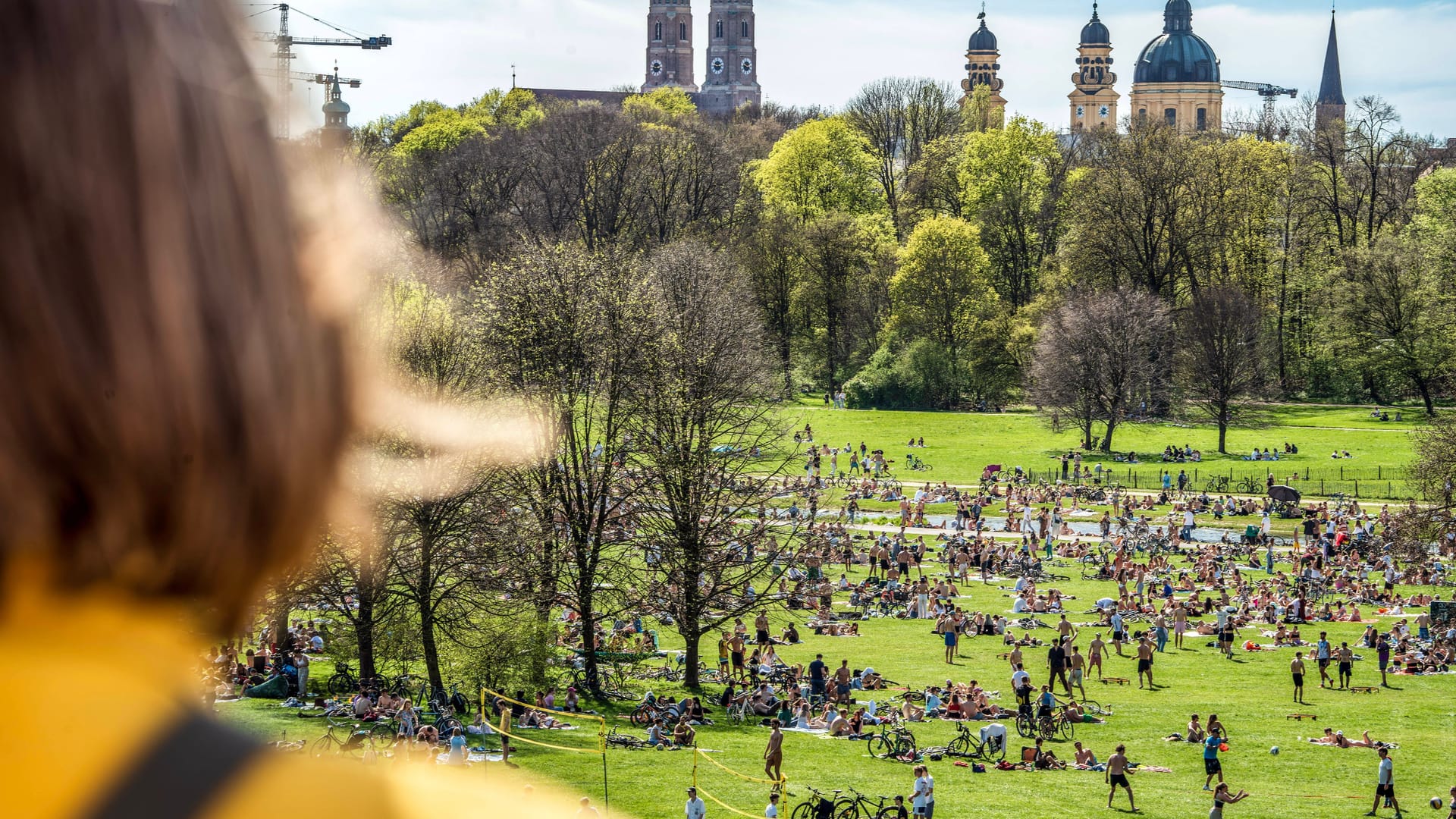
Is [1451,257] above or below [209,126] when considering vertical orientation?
above

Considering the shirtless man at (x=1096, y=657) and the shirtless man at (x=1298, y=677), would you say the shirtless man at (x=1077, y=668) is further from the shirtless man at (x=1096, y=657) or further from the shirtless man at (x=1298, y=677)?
the shirtless man at (x=1298, y=677)

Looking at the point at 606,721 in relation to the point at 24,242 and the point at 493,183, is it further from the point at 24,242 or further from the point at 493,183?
the point at 493,183

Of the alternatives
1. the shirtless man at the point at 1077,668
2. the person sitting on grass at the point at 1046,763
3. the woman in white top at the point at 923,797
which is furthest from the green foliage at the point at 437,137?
the woman in white top at the point at 923,797

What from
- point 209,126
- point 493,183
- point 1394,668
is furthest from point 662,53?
point 209,126

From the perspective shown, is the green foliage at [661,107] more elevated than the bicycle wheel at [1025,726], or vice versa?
the green foliage at [661,107]

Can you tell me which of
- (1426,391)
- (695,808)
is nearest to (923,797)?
(695,808)

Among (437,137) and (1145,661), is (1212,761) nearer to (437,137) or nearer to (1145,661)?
(1145,661)

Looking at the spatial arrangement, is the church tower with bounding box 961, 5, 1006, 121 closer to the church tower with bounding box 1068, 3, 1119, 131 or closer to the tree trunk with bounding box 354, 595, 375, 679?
the church tower with bounding box 1068, 3, 1119, 131
